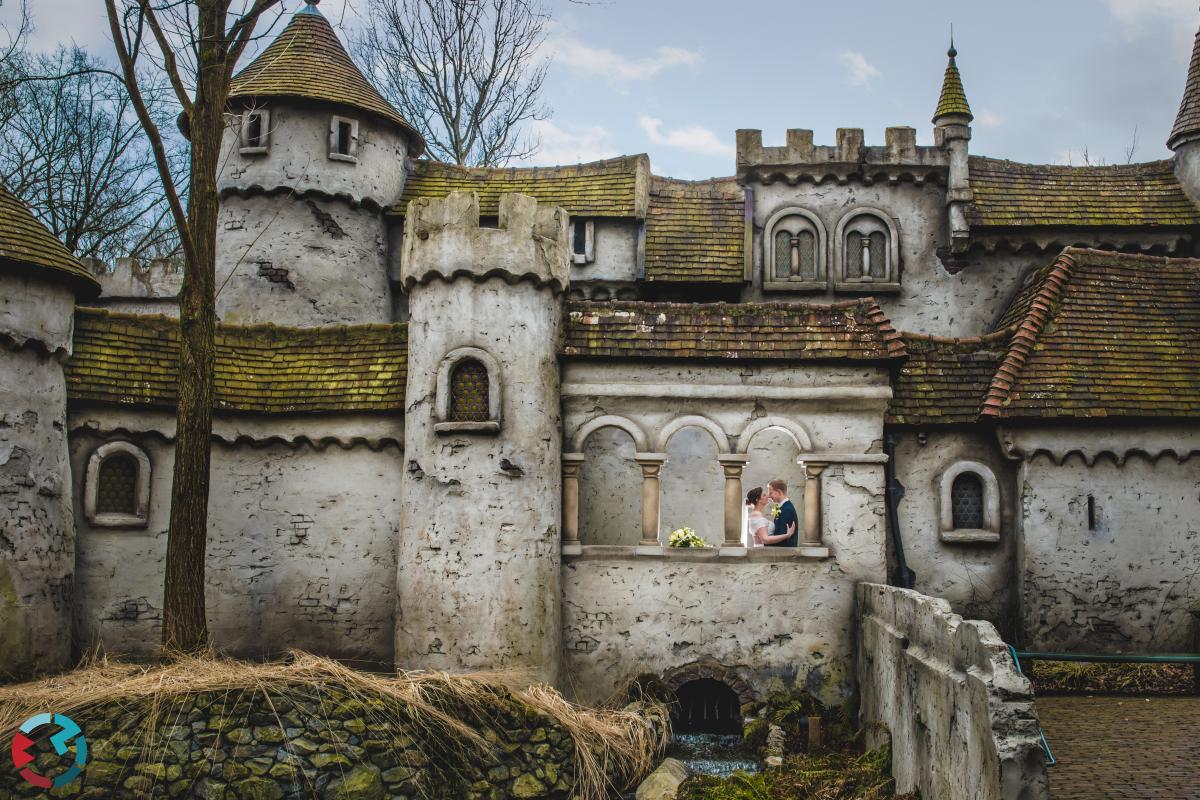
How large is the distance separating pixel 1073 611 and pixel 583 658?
681cm

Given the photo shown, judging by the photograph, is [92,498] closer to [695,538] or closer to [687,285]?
[695,538]

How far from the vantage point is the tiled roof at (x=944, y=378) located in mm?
15055

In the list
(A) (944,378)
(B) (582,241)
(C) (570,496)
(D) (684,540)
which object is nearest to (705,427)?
(D) (684,540)

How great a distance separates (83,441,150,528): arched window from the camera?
544 inches

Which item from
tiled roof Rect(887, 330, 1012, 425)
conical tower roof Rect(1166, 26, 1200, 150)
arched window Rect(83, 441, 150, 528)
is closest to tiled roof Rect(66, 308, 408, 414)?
arched window Rect(83, 441, 150, 528)

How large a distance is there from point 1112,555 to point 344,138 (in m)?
14.6

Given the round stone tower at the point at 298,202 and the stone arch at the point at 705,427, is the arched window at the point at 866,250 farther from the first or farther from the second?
the round stone tower at the point at 298,202

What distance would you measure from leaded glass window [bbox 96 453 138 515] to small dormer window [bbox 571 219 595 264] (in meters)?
8.99

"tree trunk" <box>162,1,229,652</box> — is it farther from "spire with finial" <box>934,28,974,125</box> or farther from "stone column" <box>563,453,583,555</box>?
"spire with finial" <box>934,28,974,125</box>

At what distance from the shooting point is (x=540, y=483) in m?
13.5

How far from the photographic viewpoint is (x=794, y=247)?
20.5 meters

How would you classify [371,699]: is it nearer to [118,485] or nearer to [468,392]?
[468,392]

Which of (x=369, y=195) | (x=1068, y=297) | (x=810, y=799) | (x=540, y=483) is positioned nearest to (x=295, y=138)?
(x=369, y=195)

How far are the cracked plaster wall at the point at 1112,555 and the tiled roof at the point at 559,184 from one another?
361 inches
